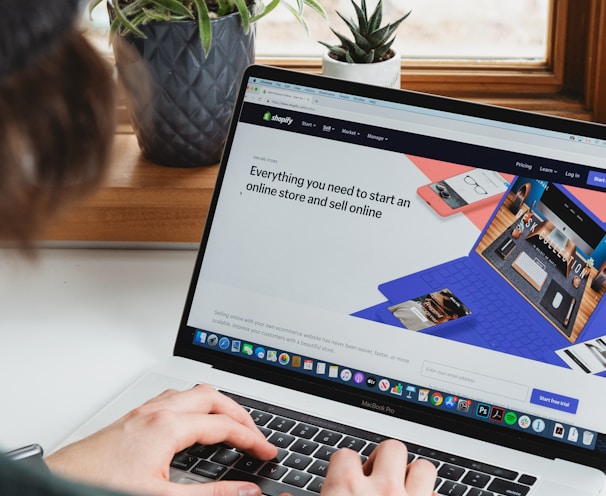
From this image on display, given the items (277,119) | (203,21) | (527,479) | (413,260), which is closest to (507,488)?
(527,479)

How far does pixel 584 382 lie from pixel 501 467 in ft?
0.36

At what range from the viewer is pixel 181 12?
3.76 ft

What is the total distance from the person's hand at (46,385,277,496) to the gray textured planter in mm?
440

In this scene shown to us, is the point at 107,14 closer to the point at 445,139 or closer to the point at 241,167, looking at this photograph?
the point at 241,167

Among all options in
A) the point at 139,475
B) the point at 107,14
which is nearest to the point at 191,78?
the point at 107,14

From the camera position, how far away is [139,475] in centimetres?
78

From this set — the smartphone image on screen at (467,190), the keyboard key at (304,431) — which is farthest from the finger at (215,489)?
the smartphone image on screen at (467,190)

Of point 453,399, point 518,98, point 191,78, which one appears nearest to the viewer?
point 453,399

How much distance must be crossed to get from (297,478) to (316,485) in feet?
0.06

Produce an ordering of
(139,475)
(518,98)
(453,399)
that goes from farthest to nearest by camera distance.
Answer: (518,98) < (453,399) < (139,475)

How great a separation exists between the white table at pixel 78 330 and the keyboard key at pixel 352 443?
10.4 inches

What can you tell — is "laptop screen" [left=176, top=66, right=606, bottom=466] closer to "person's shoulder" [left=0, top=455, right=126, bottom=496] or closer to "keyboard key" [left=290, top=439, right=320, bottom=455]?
"keyboard key" [left=290, top=439, right=320, bottom=455]

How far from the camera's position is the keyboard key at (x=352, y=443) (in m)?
0.88

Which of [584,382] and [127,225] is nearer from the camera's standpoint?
[584,382]
